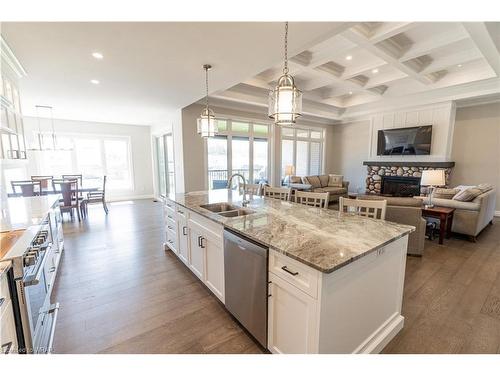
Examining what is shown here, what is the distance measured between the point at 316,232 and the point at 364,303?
0.54 metres

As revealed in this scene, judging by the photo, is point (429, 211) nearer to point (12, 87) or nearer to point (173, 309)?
point (173, 309)

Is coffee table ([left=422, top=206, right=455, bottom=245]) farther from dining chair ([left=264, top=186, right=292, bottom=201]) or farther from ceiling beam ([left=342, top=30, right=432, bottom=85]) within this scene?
ceiling beam ([left=342, top=30, right=432, bottom=85])

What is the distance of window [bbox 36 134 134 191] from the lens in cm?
672

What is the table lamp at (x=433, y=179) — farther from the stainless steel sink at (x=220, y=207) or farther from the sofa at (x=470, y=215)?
the stainless steel sink at (x=220, y=207)

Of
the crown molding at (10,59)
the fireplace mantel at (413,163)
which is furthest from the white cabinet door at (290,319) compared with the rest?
the fireplace mantel at (413,163)

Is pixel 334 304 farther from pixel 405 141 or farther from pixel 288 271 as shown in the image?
pixel 405 141

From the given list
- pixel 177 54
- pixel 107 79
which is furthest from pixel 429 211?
pixel 107 79

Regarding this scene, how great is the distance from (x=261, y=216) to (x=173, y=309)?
3.99 feet

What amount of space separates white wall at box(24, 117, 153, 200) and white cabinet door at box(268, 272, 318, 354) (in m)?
7.73

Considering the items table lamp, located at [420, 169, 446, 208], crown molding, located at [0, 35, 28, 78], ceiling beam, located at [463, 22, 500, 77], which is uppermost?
ceiling beam, located at [463, 22, 500, 77]

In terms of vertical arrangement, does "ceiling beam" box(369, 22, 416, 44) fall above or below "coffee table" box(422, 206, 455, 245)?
above

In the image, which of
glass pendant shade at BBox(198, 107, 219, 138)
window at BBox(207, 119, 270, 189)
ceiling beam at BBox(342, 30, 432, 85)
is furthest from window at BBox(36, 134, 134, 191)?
ceiling beam at BBox(342, 30, 432, 85)

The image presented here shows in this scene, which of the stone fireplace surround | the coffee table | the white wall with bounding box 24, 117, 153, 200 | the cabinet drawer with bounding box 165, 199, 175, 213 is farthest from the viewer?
the white wall with bounding box 24, 117, 153, 200

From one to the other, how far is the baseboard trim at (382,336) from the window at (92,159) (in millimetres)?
7961
